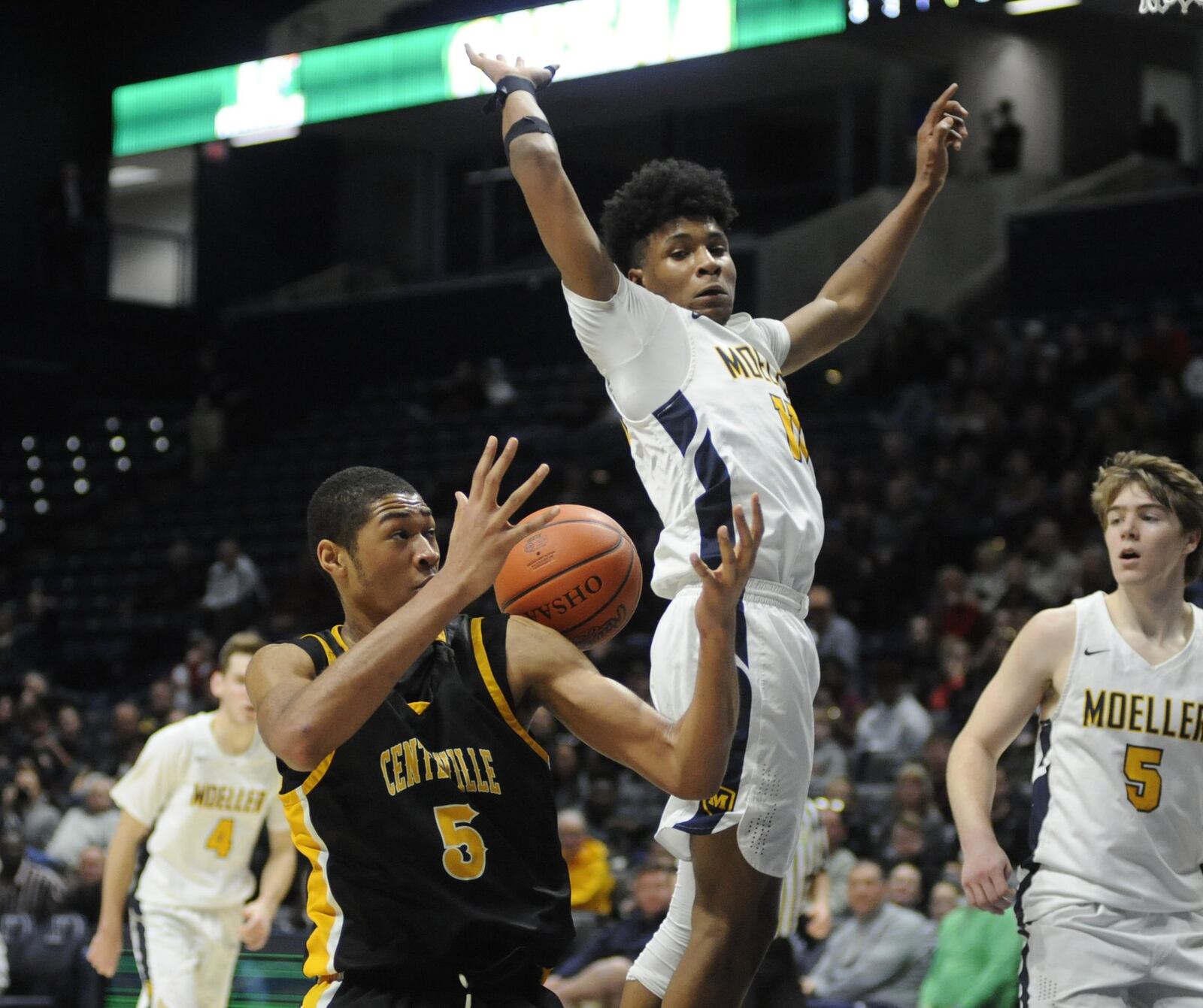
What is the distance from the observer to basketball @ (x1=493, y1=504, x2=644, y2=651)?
11.7 feet

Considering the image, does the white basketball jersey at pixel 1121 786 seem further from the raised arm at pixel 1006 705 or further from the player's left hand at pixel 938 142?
the player's left hand at pixel 938 142

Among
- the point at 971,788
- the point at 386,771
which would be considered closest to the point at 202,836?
the point at 971,788

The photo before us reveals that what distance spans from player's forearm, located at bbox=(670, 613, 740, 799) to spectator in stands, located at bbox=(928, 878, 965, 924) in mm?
4999

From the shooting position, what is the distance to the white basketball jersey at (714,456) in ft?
12.7

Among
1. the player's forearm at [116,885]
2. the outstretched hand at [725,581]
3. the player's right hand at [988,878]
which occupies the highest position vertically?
the outstretched hand at [725,581]

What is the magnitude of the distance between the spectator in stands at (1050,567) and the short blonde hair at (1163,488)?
733 centimetres

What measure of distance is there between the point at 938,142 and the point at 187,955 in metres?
4.57

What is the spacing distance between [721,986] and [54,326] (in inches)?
755

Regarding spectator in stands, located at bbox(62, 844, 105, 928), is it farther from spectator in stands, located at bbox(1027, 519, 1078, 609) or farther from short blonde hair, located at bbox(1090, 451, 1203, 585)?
short blonde hair, located at bbox(1090, 451, 1203, 585)

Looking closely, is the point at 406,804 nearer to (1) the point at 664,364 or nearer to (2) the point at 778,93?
(1) the point at 664,364

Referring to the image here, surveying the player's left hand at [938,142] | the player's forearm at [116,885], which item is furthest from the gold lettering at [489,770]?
the player's forearm at [116,885]

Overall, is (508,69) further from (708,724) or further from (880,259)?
(708,724)

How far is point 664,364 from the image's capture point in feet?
13.2

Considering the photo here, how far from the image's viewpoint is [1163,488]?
4.11m
